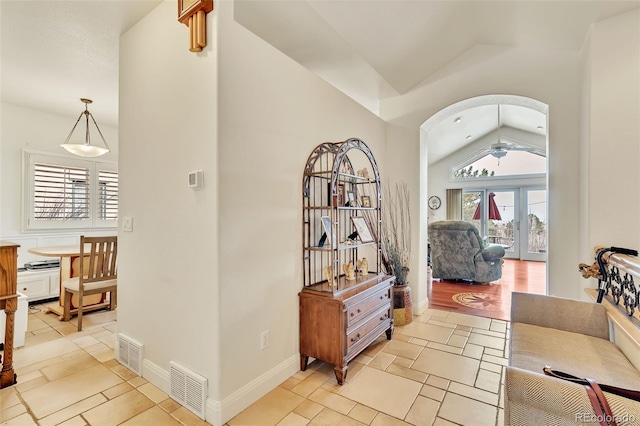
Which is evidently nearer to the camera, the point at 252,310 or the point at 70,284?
Result: the point at 252,310

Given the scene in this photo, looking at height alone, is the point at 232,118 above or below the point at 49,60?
below

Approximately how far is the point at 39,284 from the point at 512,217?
10.7 metres

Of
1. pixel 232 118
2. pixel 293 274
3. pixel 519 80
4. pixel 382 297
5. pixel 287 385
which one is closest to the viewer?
pixel 232 118

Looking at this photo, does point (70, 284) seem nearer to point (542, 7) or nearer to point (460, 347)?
point (460, 347)

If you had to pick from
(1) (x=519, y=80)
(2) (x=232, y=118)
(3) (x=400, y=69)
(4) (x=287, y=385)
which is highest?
(3) (x=400, y=69)

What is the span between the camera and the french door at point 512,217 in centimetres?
866

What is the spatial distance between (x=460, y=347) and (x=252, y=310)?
6.73ft

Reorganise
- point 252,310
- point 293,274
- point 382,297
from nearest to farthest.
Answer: point 252,310 < point 293,274 < point 382,297

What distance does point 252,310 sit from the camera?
207 cm

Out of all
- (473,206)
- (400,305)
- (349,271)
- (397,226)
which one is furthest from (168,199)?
(473,206)

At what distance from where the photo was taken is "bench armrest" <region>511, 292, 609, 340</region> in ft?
6.33

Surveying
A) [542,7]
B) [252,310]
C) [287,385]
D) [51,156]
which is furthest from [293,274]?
[51,156]

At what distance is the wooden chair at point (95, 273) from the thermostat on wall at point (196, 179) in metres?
2.21

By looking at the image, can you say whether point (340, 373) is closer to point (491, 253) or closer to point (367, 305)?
point (367, 305)
